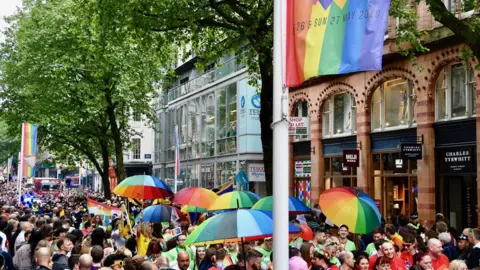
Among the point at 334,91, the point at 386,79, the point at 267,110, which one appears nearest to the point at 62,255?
the point at 267,110

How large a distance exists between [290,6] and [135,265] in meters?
4.28

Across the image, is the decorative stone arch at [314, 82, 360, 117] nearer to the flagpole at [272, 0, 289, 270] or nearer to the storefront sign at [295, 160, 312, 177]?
the storefront sign at [295, 160, 312, 177]

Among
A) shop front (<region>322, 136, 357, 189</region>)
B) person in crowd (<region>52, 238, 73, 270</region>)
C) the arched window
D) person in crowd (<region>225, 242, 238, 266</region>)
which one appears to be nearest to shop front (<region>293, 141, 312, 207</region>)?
shop front (<region>322, 136, 357, 189</region>)

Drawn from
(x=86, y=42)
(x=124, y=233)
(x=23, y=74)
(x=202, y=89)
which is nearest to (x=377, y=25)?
(x=124, y=233)

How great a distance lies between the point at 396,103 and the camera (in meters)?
24.3

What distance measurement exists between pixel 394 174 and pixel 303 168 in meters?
7.62

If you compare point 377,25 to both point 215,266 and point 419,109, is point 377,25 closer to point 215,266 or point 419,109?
point 215,266

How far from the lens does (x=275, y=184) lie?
19.4 ft

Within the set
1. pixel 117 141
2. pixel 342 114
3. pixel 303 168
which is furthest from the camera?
pixel 117 141

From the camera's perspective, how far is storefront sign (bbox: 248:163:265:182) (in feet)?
110

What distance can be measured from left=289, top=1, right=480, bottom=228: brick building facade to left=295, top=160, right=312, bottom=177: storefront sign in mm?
747

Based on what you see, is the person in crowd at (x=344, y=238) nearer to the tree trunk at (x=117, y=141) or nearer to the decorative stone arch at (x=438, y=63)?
the decorative stone arch at (x=438, y=63)

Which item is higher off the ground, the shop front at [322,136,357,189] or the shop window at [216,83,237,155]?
the shop window at [216,83,237,155]

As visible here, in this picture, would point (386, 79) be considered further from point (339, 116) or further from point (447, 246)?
point (447, 246)
